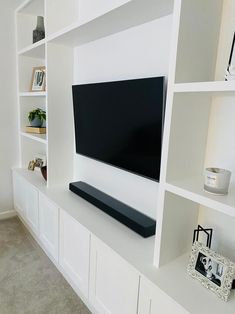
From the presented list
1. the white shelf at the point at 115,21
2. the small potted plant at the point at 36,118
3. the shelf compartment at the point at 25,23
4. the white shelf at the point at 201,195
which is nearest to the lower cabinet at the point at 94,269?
the white shelf at the point at 201,195

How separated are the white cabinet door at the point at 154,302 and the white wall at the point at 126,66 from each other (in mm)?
545

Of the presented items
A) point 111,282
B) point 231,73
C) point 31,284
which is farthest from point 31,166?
point 231,73

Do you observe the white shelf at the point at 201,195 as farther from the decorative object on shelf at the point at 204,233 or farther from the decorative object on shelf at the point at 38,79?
the decorative object on shelf at the point at 38,79

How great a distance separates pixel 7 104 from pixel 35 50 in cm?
72

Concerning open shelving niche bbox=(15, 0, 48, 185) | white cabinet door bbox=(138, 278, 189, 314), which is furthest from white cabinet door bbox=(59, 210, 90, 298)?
open shelving niche bbox=(15, 0, 48, 185)

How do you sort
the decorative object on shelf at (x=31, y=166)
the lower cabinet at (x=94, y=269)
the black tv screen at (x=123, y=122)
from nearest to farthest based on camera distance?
the lower cabinet at (x=94, y=269)
the black tv screen at (x=123, y=122)
the decorative object on shelf at (x=31, y=166)

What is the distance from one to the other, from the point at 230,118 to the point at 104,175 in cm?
119

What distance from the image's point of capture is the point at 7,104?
288cm

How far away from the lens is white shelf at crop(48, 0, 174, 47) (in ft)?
→ 4.51

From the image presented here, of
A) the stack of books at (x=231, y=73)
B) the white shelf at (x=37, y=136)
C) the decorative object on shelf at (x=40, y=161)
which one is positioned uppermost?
the stack of books at (x=231, y=73)

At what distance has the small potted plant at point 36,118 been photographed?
9.23 ft

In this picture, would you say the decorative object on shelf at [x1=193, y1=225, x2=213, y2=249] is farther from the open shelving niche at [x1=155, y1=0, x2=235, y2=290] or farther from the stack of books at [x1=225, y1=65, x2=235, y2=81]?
the stack of books at [x1=225, y1=65, x2=235, y2=81]

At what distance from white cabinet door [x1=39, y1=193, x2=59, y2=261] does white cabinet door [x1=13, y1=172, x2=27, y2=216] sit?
1.62 feet

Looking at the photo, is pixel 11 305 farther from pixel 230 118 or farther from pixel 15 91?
pixel 15 91
